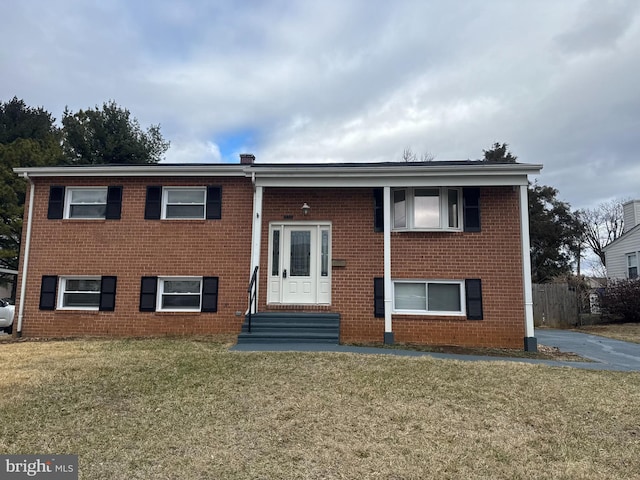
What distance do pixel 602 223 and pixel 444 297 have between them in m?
36.0

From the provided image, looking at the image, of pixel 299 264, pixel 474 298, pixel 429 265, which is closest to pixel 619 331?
pixel 474 298

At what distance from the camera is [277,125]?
2150 centimetres

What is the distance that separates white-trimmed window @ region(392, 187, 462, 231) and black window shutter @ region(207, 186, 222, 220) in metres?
4.47

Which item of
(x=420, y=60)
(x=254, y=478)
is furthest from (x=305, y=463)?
(x=420, y=60)

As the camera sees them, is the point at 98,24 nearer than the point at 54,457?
No

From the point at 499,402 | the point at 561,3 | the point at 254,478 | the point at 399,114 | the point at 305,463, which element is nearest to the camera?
the point at 254,478

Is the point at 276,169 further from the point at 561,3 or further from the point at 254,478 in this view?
the point at 561,3

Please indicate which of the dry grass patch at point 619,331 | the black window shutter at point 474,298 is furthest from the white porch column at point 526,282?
the dry grass patch at point 619,331

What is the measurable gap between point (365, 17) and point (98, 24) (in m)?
7.43

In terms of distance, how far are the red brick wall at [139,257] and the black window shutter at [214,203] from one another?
0.11 metres

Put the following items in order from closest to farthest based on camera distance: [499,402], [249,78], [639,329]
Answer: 1. [499,402]
2. [639,329]
3. [249,78]

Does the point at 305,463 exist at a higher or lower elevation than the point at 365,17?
lower

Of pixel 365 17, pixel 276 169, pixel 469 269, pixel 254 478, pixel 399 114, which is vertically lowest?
pixel 254 478

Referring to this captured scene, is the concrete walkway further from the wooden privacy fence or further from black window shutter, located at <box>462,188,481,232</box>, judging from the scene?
the wooden privacy fence
